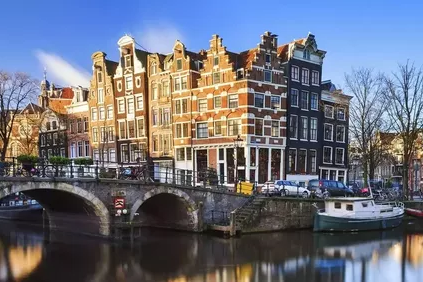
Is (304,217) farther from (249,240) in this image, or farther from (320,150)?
(320,150)

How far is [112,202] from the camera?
25.1 m

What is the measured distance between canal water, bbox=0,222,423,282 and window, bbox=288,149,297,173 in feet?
47.2

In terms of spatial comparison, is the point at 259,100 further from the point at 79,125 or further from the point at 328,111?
the point at 79,125

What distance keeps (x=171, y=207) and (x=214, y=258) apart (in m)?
9.54

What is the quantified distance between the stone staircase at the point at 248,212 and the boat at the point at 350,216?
4138 mm

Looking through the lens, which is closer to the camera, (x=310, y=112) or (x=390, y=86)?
(x=390, y=86)

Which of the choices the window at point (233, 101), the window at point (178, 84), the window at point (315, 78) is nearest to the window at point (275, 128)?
the window at point (233, 101)

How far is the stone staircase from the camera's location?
91.4 feet

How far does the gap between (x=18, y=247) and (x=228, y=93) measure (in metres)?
A: 23.2

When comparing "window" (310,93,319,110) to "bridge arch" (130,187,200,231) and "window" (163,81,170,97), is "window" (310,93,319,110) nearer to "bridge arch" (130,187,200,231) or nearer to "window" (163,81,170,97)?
"window" (163,81,170,97)

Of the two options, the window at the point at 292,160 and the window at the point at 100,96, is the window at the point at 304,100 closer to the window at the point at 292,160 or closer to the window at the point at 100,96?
the window at the point at 292,160

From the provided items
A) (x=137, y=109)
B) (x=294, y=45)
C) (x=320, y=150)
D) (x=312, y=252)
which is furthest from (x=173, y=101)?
(x=312, y=252)

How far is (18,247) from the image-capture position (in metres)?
25.3

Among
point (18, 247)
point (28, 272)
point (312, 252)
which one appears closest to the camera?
point (28, 272)
